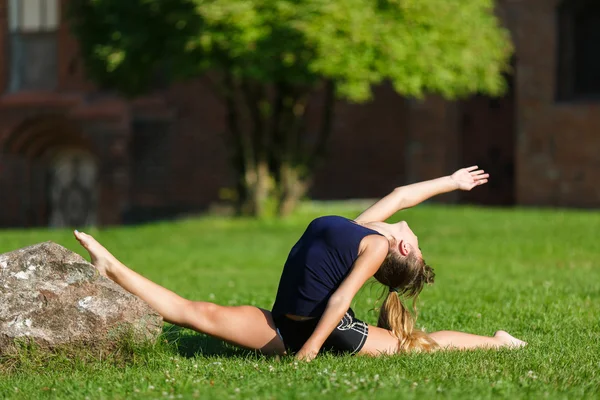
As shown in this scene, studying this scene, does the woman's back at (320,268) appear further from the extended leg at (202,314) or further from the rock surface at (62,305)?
the rock surface at (62,305)

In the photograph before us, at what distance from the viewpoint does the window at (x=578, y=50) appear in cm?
2606

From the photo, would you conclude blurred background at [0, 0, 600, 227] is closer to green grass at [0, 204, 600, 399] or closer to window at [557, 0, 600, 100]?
window at [557, 0, 600, 100]

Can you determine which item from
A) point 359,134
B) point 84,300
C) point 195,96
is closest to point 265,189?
point 359,134

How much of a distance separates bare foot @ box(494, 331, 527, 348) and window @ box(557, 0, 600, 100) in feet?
65.6

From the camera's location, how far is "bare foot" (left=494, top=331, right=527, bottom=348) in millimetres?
7246

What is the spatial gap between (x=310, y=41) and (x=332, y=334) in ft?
42.0

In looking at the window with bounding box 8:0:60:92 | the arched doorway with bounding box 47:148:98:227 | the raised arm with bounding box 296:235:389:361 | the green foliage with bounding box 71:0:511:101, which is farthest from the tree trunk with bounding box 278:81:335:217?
the raised arm with bounding box 296:235:389:361

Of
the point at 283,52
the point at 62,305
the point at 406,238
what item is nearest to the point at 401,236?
the point at 406,238

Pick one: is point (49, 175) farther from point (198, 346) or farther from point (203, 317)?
point (203, 317)

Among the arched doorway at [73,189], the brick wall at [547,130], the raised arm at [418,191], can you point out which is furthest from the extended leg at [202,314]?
the arched doorway at [73,189]

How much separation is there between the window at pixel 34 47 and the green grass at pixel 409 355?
15.4 meters

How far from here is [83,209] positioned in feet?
109

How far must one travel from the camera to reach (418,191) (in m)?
7.52

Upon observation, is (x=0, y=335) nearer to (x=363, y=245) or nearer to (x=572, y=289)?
(x=363, y=245)
